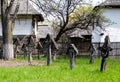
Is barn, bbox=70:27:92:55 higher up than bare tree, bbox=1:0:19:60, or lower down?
lower down

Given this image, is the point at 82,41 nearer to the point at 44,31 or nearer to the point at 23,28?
the point at 23,28

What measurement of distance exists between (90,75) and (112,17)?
2572 cm

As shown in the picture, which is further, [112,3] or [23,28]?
[23,28]

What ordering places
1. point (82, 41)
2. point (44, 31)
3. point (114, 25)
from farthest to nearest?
point (44, 31), point (82, 41), point (114, 25)

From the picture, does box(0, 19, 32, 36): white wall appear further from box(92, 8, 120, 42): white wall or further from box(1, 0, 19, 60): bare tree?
A: box(1, 0, 19, 60): bare tree

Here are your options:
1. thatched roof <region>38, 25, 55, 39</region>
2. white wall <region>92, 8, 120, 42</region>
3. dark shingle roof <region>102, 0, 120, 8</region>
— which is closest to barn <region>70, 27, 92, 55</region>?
white wall <region>92, 8, 120, 42</region>

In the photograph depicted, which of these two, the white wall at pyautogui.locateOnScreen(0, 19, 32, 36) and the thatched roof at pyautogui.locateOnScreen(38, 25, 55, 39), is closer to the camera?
the white wall at pyautogui.locateOnScreen(0, 19, 32, 36)

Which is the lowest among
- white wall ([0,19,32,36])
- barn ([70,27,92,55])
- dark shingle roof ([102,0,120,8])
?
barn ([70,27,92,55])

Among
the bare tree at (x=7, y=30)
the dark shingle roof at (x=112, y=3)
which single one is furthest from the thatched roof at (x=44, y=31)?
the bare tree at (x=7, y=30)

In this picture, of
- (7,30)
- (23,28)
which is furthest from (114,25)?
(7,30)

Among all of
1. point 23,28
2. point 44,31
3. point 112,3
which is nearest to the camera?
point 112,3

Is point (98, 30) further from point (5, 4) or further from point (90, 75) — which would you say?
point (90, 75)

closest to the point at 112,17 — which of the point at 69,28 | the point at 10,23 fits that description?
the point at 69,28

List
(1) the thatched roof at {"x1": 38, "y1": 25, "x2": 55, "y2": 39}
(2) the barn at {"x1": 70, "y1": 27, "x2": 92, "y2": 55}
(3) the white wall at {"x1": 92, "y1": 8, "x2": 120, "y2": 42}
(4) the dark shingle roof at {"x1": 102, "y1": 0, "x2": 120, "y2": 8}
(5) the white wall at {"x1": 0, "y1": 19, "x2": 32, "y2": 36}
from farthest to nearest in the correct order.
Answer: (1) the thatched roof at {"x1": 38, "y1": 25, "x2": 55, "y2": 39}
(5) the white wall at {"x1": 0, "y1": 19, "x2": 32, "y2": 36}
(2) the barn at {"x1": 70, "y1": 27, "x2": 92, "y2": 55}
(3) the white wall at {"x1": 92, "y1": 8, "x2": 120, "y2": 42}
(4) the dark shingle roof at {"x1": 102, "y1": 0, "x2": 120, "y2": 8}
